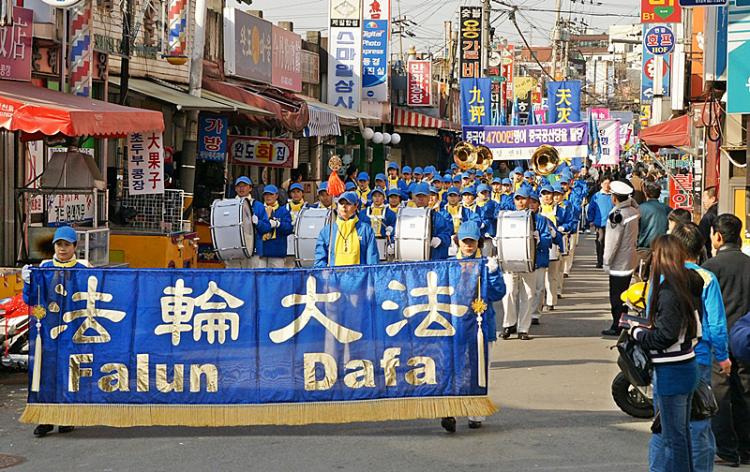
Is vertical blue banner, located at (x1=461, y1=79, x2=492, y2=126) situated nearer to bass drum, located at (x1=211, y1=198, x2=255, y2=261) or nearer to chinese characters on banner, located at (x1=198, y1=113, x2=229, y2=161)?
chinese characters on banner, located at (x1=198, y1=113, x2=229, y2=161)

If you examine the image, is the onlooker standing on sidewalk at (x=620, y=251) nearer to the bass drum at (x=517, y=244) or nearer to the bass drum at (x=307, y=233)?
the bass drum at (x=517, y=244)

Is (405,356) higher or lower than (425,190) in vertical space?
lower

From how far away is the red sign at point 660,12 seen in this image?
2442cm

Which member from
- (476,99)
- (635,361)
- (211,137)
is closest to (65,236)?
(635,361)

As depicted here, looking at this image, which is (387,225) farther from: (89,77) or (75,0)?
(75,0)

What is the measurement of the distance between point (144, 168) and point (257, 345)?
8312 millimetres

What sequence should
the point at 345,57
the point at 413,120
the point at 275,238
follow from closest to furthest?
the point at 275,238
the point at 345,57
the point at 413,120

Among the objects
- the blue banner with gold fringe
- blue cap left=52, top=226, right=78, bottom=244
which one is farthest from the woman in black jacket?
blue cap left=52, top=226, right=78, bottom=244

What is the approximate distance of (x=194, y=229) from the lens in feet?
64.8

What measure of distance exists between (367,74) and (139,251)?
64.4ft

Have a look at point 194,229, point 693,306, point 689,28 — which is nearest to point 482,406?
point 693,306

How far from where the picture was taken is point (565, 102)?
34938 millimetres

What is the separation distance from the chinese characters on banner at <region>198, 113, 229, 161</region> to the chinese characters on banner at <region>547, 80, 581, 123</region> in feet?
49.3

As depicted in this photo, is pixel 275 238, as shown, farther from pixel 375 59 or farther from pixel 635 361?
pixel 375 59
